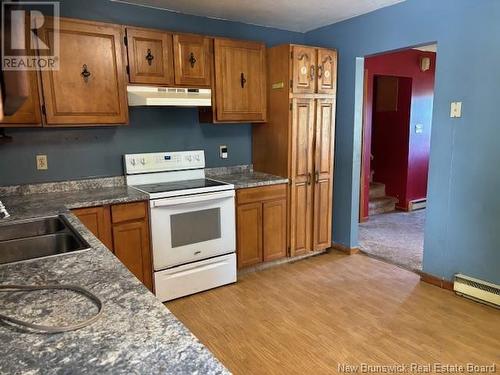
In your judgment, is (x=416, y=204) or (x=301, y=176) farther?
(x=416, y=204)

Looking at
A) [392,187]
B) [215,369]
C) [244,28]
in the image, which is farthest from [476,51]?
[392,187]

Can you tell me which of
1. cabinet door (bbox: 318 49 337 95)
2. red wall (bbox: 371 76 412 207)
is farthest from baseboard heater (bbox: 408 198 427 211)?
cabinet door (bbox: 318 49 337 95)

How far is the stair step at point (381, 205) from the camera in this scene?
18.2 ft

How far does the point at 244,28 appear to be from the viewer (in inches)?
143

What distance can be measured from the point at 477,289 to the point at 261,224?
5.96 ft

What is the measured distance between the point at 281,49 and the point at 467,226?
221cm

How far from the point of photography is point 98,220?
253 centimetres

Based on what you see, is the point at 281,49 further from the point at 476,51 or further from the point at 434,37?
A: the point at 476,51

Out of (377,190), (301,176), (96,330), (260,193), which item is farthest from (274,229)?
(377,190)

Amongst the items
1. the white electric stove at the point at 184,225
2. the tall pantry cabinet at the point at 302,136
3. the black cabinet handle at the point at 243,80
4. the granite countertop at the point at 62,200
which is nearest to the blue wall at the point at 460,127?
the tall pantry cabinet at the point at 302,136

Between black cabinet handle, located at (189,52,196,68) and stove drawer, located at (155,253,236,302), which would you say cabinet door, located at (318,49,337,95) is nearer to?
black cabinet handle, located at (189,52,196,68)

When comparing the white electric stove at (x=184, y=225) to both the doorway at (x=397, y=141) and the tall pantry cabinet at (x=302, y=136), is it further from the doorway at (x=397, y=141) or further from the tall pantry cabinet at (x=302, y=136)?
the doorway at (x=397, y=141)

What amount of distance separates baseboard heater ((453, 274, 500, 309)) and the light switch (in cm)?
128

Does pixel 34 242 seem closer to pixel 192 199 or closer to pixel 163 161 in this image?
pixel 192 199
